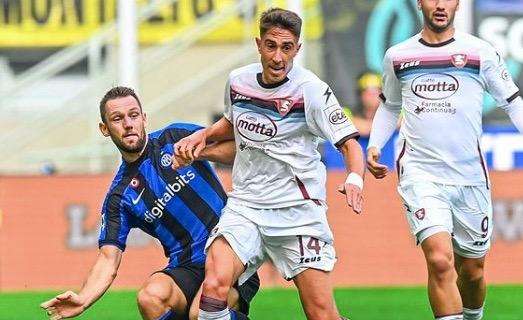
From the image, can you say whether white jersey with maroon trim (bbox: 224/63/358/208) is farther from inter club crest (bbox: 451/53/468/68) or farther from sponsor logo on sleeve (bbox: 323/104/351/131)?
inter club crest (bbox: 451/53/468/68)

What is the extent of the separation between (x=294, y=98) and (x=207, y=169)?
0.96 m

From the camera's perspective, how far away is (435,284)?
9.04 meters

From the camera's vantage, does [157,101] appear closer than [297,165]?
No

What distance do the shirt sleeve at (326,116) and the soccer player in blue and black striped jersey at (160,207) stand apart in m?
0.68

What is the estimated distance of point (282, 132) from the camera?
8.62 metres

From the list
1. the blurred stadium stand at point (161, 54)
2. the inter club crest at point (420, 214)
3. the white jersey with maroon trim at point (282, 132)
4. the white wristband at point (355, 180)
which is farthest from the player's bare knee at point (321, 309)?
the blurred stadium stand at point (161, 54)

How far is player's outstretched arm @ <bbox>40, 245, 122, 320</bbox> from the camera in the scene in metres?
8.05

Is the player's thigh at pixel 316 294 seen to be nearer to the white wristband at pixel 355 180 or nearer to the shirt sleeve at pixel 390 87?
the white wristband at pixel 355 180

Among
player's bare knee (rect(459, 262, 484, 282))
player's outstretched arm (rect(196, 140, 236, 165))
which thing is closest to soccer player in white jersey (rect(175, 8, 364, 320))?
player's outstretched arm (rect(196, 140, 236, 165))

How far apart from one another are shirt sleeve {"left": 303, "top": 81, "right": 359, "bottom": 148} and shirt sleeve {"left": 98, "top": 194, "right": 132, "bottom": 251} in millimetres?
1242

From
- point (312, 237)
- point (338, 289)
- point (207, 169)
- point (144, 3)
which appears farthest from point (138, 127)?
point (144, 3)

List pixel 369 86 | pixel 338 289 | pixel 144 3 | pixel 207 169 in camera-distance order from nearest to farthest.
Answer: pixel 207 169 → pixel 338 289 → pixel 369 86 → pixel 144 3

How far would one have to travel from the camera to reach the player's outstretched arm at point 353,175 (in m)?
8.17

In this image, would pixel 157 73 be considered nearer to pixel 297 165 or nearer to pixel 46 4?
pixel 46 4
